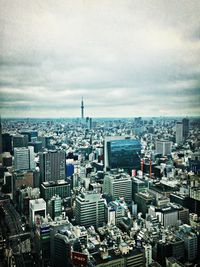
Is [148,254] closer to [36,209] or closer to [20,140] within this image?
[36,209]

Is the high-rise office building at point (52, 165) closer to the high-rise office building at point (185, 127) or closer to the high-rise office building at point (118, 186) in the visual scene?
Result: the high-rise office building at point (118, 186)

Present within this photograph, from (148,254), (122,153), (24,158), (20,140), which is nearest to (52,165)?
(24,158)

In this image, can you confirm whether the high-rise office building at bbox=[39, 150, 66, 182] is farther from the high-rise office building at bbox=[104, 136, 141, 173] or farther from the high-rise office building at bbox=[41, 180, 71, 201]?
the high-rise office building at bbox=[104, 136, 141, 173]

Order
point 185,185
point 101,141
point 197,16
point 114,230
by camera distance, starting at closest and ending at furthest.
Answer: point 197,16, point 114,230, point 185,185, point 101,141

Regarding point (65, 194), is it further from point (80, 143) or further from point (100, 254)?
point (100, 254)

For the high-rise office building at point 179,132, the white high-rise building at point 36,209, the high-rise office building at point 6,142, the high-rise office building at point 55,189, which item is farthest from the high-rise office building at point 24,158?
the high-rise office building at point 179,132

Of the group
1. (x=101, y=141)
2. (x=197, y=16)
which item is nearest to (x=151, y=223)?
(x=101, y=141)
